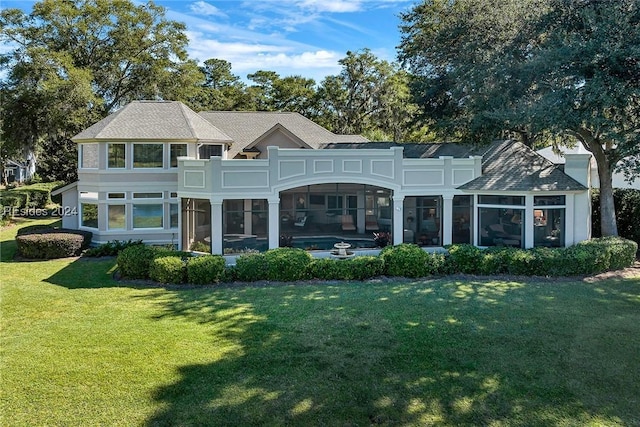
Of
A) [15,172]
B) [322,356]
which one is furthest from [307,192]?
[15,172]

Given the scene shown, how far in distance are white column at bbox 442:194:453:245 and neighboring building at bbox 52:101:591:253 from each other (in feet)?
0.17

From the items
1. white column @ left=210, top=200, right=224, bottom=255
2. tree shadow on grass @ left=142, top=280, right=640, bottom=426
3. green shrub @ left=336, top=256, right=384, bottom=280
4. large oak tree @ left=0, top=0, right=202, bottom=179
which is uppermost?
large oak tree @ left=0, top=0, right=202, bottom=179

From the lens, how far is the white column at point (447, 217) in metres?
18.8

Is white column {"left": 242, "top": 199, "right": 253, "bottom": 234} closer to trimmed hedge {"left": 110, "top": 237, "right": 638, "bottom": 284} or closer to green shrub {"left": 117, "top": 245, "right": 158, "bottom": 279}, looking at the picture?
trimmed hedge {"left": 110, "top": 237, "right": 638, "bottom": 284}

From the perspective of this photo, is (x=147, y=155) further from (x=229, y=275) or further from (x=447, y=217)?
(x=447, y=217)

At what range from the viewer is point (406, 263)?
49.5ft

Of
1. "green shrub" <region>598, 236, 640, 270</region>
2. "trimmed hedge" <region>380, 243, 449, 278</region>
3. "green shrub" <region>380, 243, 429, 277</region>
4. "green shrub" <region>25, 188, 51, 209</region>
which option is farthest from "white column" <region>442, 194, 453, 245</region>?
"green shrub" <region>25, 188, 51, 209</region>

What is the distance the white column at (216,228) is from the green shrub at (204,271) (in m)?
3.00

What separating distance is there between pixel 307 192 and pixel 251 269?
17.1 feet

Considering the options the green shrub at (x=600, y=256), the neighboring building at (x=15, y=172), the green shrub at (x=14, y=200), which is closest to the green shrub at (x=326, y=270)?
the green shrub at (x=600, y=256)

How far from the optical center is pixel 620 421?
6.33 metres

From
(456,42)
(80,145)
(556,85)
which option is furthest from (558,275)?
(80,145)

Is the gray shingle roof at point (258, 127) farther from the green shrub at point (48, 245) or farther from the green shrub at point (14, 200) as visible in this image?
the green shrub at point (14, 200)

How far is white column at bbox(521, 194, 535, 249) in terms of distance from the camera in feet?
58.1
